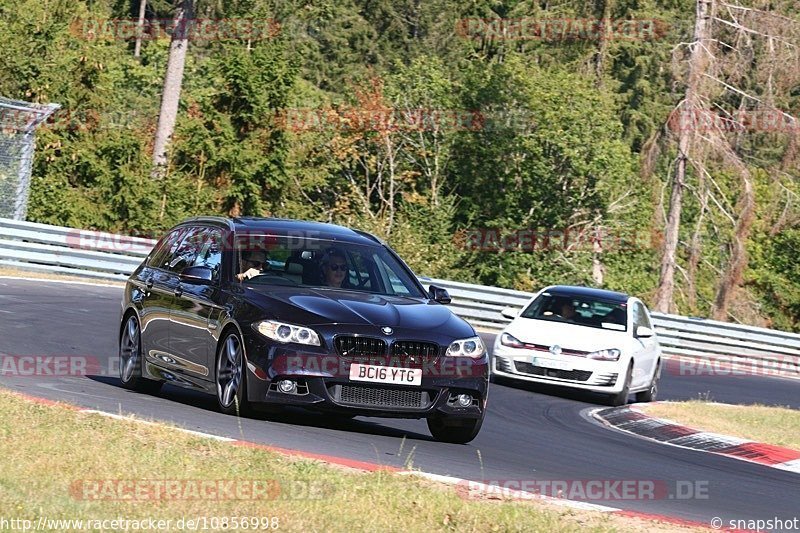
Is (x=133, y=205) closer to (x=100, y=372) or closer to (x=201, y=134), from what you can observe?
(x=201, y=134)

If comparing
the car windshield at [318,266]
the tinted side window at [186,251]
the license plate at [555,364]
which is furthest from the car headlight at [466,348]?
the license plate at [555,364]

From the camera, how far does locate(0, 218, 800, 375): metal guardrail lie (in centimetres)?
2730

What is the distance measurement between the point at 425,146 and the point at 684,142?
1271cm

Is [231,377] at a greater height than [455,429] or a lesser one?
greater

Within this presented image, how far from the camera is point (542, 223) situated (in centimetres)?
4700

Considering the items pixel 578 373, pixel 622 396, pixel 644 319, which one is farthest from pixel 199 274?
pixel 644 319

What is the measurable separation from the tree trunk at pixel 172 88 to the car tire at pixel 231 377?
27.5 m

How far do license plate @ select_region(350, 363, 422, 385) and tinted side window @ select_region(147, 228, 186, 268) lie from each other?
2975 millimetres

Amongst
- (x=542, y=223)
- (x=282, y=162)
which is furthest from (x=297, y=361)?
(x=542, y=223)

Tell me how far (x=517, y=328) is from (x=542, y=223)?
28.8 metres

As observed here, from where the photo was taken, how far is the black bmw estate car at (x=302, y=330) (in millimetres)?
10477

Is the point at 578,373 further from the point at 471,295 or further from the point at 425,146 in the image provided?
the point at 425,146

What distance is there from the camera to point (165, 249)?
42.9 feet

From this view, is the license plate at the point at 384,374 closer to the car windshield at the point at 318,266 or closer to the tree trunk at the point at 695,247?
the car windshield at the point at 318,266
